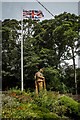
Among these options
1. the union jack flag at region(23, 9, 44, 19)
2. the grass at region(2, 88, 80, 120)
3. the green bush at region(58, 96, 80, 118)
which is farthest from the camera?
the union jack flag at region(23, 9, 44, 19)

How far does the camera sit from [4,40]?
46.4 ft

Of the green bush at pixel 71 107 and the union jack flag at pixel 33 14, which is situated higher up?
the union jack flag at pixel 33 14

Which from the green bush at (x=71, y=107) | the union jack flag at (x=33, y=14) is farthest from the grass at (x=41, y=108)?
the union jack flag at (x=33, y=14)

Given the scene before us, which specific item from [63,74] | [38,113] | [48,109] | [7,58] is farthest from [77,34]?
[38,113]

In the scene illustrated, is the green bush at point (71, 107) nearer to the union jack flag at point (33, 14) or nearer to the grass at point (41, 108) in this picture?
the grass at point (41, 108)

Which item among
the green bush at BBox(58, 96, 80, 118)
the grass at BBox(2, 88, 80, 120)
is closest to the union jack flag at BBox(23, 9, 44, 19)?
the grass at BBox(2, 88, 80, 120)

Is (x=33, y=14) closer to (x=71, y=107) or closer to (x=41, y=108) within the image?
(x=41, y=108)

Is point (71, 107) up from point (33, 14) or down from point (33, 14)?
down

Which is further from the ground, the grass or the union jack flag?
the union jack flag

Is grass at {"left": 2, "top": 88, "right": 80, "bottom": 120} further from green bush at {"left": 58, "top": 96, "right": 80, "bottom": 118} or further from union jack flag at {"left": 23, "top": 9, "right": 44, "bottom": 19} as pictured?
union jack flag at {"left": 23, "top": 9, "right": 44, "bottom": 19}

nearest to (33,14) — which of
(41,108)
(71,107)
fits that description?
(41,108)

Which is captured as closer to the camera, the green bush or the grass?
the grass

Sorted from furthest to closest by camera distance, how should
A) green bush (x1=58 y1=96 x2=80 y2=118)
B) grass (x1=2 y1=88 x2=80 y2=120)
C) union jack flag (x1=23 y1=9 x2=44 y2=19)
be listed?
union jack flag (x1=23 y1=9 x2=44 y2=19)
green bush (x1=58 y1=96 x2=80 y2=118)
grass (x1=2 y1=88 x2=80 y2=120)

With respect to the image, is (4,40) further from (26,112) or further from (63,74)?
(26,112)
